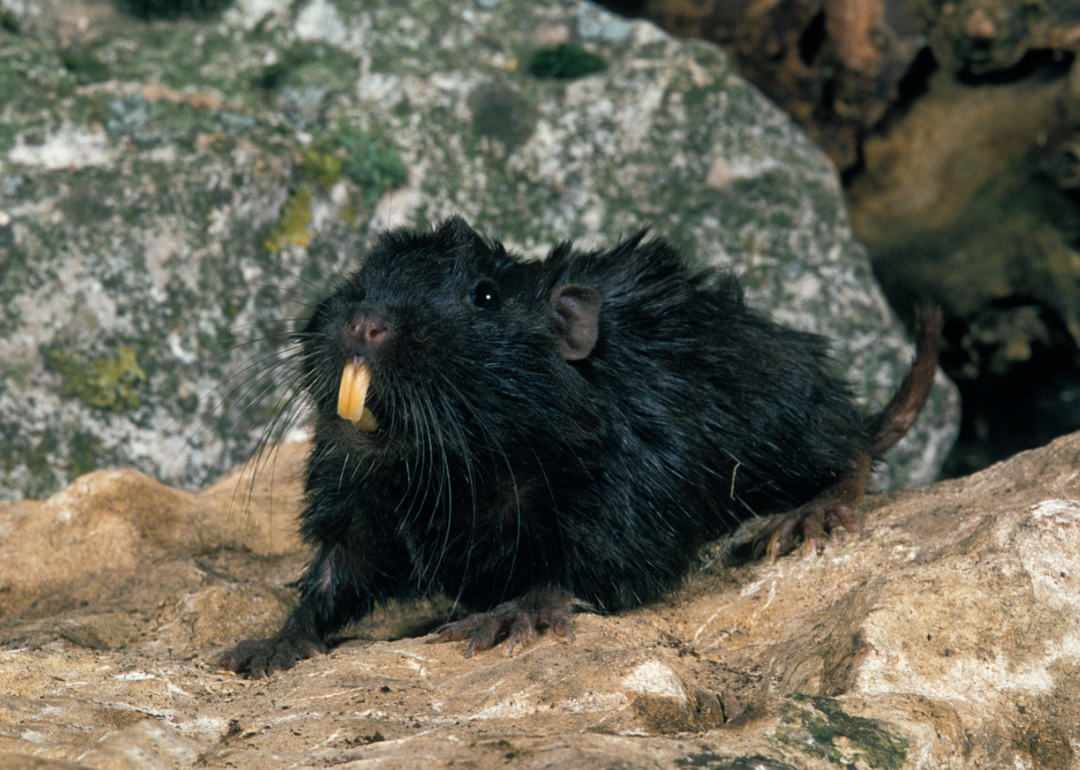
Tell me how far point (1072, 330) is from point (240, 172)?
20.1ft

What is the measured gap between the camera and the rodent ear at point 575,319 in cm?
409

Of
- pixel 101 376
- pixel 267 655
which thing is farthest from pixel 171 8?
pixel 267 655

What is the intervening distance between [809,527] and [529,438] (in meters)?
1.23

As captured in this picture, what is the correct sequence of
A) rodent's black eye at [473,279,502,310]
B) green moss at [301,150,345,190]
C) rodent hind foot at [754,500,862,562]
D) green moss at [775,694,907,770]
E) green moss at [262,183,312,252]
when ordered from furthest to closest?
green moss at [301,150,345,190] → green moss at [262,183,312,252] → rodent hind foot at [754,500,862,562] → rodent's black eye at [473,279,502,310] → green moss at [775,694,907,770]

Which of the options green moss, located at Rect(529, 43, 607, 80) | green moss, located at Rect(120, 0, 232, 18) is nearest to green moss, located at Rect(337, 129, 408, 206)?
green moss, located at Rect(529, 43, 607, 80)

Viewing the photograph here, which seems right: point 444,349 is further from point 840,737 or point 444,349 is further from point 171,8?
point 171,8

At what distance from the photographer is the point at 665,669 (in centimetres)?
326

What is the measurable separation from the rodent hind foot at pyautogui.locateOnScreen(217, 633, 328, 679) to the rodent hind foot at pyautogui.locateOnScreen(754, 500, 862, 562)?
6.08ft

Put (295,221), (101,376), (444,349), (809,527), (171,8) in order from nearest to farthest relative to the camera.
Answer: (444,349) < (809,527) < (101,376) < (295,221) < (171,8)

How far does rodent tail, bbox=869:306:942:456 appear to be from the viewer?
206 inches

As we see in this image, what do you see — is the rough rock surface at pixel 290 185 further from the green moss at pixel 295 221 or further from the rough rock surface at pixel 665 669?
the rough rock surface at pixel 665 669

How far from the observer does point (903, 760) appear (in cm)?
284

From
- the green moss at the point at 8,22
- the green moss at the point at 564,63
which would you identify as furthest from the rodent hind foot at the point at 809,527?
the green moss at the point at 8,22

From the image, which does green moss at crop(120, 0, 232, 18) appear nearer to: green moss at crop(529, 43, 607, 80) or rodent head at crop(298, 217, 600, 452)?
green moss at crop(529, 43, 607, 80)
